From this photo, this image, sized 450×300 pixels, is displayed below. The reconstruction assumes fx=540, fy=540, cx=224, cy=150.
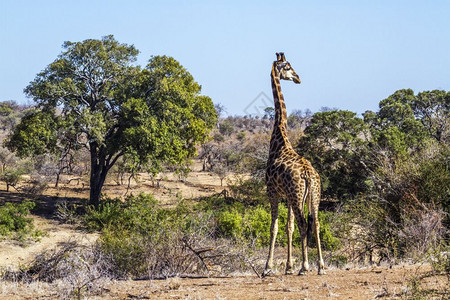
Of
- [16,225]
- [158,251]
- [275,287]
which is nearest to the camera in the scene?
[275,287]

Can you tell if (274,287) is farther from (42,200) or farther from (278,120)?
(42,200)

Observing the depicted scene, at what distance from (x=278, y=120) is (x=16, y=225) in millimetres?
12013

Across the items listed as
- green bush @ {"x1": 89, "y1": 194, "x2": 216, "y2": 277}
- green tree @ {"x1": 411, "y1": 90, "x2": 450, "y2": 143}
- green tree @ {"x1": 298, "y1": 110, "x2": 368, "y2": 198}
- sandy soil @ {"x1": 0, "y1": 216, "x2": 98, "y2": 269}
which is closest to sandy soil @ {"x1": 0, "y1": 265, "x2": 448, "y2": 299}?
green bush @ {"x1": 89, "y1": 194, "x2": 216, "y2": 277}

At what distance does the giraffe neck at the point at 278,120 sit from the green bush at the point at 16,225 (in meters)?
11.1

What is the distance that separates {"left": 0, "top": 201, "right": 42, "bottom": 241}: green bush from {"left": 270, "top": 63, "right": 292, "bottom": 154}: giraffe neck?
11118 millimetres

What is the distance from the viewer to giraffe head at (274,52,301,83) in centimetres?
1101

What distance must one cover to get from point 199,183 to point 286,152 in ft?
81.3

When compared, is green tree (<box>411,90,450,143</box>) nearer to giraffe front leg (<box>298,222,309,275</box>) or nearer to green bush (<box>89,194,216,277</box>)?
green bush (<box>89,194,216,277</box>)

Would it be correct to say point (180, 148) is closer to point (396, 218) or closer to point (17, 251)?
point (17, 251)

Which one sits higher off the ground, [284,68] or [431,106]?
[431,106]

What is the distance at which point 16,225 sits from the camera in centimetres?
1866

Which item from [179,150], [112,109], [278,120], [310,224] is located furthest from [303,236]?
[112,109]

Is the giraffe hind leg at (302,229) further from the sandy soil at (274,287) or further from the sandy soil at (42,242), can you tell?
the sandy soil at (42,242)

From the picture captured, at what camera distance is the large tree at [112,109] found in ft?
69.1
